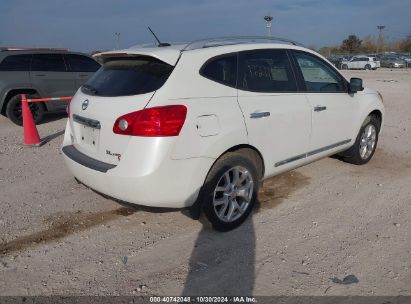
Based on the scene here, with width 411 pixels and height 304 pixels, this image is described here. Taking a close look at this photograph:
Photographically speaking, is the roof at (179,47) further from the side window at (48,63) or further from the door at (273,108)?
the side window at (48,63)

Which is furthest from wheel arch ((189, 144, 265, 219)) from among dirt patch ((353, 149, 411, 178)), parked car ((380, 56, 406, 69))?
parked car ((380, 56, 406, 69))

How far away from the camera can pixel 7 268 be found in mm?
3158

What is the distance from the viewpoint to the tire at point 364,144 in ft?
17.8

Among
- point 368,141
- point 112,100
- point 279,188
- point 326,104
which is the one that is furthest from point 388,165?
point 112,100

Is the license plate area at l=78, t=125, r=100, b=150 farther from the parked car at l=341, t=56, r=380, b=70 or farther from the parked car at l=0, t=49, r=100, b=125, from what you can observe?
the parked car at l=341, t=56, r=380, b=70

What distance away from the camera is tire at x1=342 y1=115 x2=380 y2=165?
17.8 ft

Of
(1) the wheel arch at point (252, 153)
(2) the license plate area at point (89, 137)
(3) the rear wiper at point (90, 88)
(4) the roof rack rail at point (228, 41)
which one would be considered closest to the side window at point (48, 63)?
(3) the rear wiper at point (90, 88)

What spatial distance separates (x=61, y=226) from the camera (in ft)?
12.7

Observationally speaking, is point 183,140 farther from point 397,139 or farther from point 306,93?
point 397,139

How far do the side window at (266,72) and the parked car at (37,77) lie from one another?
6799 mm

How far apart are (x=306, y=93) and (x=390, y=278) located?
7.08 feet

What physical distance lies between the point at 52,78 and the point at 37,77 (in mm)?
361

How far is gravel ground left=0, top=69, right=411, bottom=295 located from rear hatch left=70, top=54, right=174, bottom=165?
0.66 m

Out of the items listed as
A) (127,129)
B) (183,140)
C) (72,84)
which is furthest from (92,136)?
(72,84)
